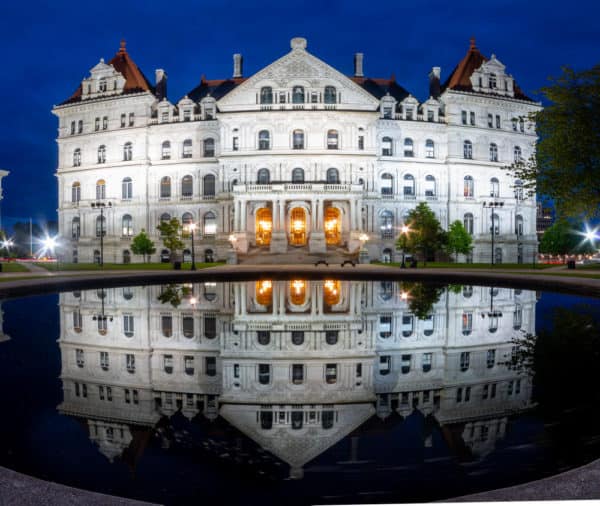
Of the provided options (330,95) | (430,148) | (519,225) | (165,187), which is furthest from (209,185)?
(519,225)

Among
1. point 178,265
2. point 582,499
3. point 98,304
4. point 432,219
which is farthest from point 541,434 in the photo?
point 432,219

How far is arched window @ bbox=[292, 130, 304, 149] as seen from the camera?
4772 cm

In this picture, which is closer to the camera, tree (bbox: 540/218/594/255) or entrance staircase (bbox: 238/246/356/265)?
entrance staircase (bbox: 238/246/356/265)

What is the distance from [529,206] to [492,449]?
5821 cm

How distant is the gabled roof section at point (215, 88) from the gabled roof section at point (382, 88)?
51.6 ft

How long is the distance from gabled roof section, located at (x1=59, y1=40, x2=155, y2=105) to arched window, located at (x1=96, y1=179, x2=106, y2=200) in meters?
11.2

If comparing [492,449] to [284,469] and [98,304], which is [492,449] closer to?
[284,469]

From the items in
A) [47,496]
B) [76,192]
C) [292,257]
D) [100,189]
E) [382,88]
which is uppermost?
[382,88]

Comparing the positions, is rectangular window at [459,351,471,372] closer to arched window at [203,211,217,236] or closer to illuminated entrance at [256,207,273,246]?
illuminated entrance at [256,207,273,246]

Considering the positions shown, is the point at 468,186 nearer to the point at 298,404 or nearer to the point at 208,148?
the point at 208,148

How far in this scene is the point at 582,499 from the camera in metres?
3.04

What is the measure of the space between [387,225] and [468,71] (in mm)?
23117

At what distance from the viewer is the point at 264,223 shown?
48750 millimetres

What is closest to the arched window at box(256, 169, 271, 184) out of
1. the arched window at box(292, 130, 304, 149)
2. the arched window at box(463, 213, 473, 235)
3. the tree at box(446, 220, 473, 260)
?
the arched window at box(292, 130, 304, 149)
